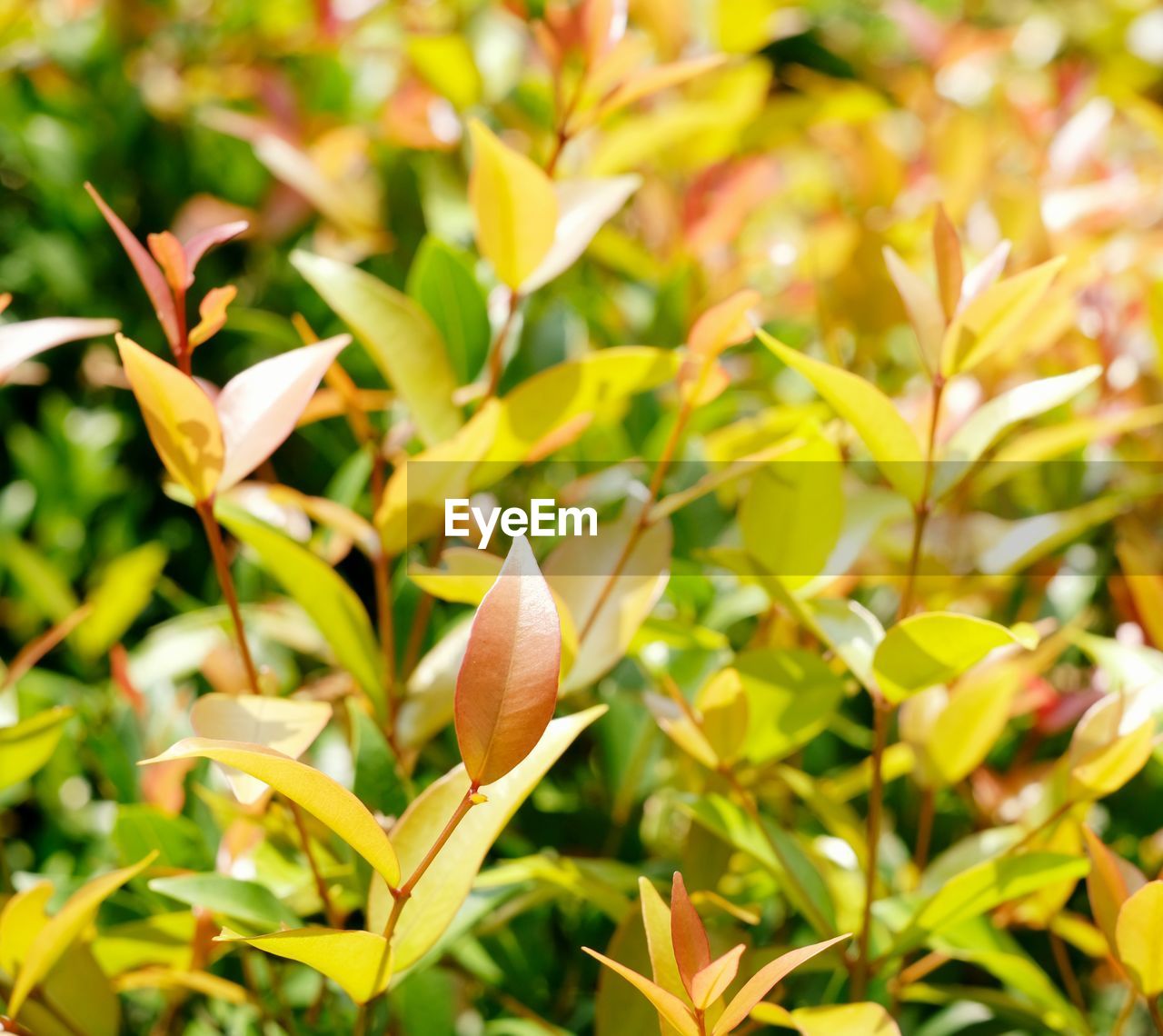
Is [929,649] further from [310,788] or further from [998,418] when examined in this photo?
[310,788]

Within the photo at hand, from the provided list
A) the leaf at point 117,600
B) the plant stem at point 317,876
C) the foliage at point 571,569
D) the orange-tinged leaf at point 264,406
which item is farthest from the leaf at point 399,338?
the leaf at point 117,600

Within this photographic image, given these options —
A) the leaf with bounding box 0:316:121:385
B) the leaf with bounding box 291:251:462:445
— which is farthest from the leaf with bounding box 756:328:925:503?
the leaf with bounding box 0:316:121:385

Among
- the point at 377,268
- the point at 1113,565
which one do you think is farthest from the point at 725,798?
the point at 377,268

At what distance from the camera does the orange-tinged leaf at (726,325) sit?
561 mm

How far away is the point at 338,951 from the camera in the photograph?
1.46ft

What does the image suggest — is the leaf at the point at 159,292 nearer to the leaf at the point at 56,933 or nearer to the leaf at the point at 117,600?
the leaf at the point at 56,933

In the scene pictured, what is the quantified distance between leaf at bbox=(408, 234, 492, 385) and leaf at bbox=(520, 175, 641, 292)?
0.08 m

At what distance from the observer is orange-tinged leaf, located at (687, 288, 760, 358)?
0.56 meters

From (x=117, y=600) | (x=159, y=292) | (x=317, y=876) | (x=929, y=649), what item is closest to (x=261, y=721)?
(x=317, y=876)

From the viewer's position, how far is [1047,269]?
534 mm

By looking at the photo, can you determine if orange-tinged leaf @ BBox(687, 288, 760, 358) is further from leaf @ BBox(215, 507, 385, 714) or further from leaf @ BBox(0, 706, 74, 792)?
leaf @ BBox(0, 706, 74, 792)

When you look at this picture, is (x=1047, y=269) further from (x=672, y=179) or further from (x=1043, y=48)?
(x=1043, y=48)

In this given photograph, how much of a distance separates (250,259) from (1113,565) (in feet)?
2.76

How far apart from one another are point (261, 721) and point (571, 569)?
18 centimetres
